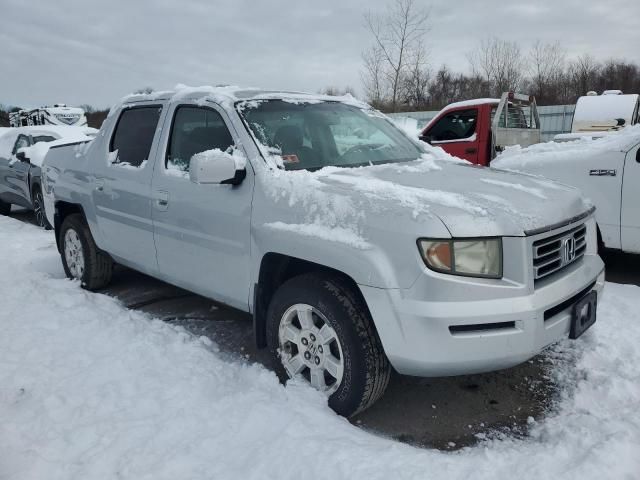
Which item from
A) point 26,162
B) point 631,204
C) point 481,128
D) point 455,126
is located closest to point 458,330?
point 631,204

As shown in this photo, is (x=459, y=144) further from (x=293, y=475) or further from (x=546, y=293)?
(x=293, y=475)

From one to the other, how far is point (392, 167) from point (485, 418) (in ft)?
5.01

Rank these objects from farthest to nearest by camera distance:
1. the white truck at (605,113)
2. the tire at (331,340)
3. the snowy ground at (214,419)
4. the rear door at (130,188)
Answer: the white truck at (605,113)
the rear door at (130,188)
the tire at (331,340)
the snowy ground at (214,419)

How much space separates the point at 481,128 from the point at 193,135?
601cm

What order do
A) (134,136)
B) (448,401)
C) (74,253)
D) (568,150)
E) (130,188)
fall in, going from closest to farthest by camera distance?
(448,401)
(130,188)
(134,136)
(74,253)
(568,150)

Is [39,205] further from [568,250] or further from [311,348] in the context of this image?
[568,250]

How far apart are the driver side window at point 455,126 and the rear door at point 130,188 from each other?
5.82 metres

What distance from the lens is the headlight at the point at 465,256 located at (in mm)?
2432

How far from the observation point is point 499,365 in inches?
99.6

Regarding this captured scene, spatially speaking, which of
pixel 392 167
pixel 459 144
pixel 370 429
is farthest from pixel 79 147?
pixel 459 144

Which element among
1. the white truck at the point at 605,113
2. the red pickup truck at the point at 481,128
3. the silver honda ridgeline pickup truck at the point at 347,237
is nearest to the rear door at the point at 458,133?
the red pickup truck at the point at 481,128

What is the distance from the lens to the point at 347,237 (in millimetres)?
2633

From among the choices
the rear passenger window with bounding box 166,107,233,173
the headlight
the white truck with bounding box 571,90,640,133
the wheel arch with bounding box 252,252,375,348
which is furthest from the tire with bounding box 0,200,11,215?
the white truck with bounding box 571,90,640,133

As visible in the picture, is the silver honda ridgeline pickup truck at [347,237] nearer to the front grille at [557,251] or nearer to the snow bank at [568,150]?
the front grille at [557,251]
